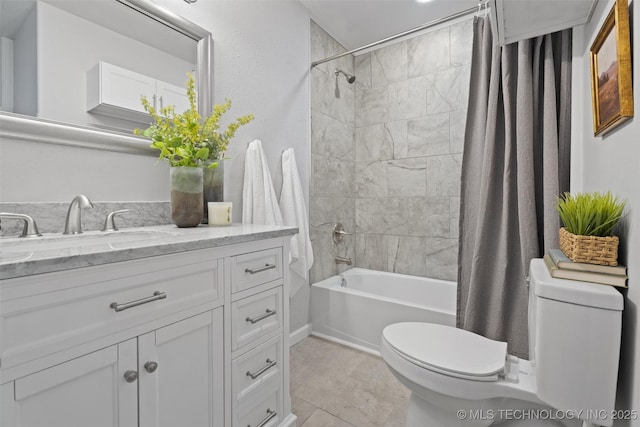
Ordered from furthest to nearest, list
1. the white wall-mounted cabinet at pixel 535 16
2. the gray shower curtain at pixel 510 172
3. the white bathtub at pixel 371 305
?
the white bathtub at pixel 371 305, the gray shower curtain at pixel 510 172, the white wall-mounted cabinet at pixel 535 16

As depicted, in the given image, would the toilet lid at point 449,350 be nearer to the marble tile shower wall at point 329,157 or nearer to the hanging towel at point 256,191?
the hanging towel at point 256,191

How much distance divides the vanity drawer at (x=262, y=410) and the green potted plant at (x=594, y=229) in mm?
1242

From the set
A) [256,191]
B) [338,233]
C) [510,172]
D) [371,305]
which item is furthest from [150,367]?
[338,233]

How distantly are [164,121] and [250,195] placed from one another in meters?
0.59

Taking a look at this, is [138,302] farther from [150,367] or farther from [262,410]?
[262,410]

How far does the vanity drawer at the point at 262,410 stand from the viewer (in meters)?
1.12

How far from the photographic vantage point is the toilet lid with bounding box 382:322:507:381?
3.60 feet

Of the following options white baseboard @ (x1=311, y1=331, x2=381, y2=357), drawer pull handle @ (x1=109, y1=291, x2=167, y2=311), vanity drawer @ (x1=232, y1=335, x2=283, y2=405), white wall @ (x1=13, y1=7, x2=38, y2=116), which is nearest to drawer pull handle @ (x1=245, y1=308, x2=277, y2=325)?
vanity drawer @ (x1=232, y1=335, x2=283, y2=405)

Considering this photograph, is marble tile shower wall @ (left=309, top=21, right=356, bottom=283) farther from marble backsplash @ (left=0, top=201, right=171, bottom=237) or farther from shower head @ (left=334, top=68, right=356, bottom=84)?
marble backsplash @ (left=0, top=201, right=171, bottom=237)

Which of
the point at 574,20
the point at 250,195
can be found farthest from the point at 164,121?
the point at 574,20

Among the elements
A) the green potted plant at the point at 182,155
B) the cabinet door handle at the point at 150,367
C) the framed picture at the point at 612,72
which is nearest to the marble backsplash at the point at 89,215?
the green potted plant at the point at 182,155

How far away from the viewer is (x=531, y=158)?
163cm

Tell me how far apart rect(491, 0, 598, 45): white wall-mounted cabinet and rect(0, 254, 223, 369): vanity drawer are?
5.65ft

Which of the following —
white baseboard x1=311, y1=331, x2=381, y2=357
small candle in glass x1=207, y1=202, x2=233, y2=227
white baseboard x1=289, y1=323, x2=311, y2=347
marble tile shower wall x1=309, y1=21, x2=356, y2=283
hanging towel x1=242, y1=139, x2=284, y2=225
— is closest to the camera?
small candle in glass x1=207, y1=202, x2=233, y2=227
